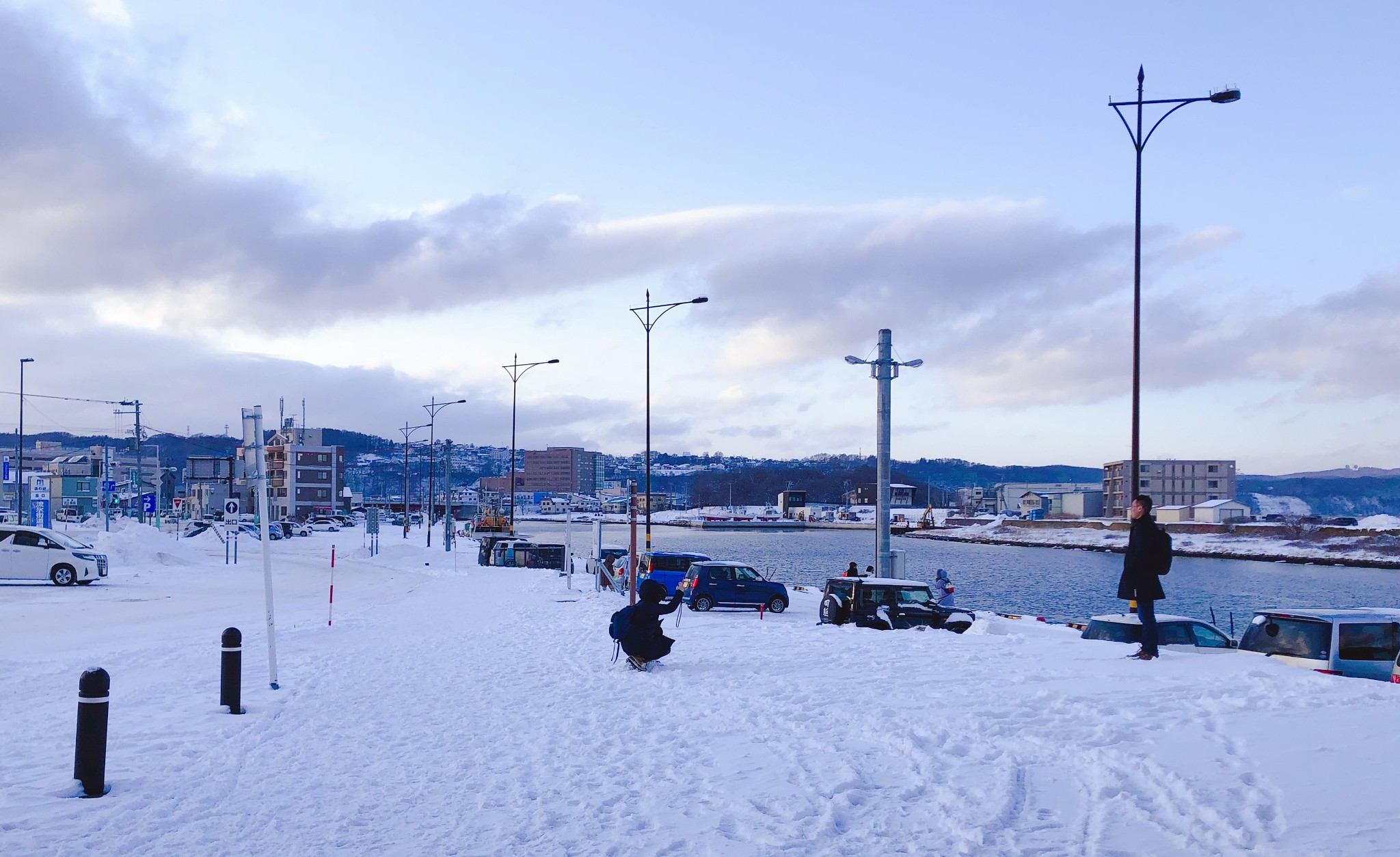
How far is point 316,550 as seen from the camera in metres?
65.2

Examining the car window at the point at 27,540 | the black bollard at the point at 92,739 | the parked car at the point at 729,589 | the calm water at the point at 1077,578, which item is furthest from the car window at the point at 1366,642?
the car window at the point at 27,540

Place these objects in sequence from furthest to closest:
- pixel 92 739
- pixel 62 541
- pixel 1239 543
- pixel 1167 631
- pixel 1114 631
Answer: pixel 1239 543 < pixel 62 541 < pixel 1167 631 < pixel 1114 631 < pixel 92 739

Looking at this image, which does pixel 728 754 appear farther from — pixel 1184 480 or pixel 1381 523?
pixel 1184 480

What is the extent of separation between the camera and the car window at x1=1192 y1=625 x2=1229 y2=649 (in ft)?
54.9

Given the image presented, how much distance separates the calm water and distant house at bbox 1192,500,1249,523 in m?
29.8

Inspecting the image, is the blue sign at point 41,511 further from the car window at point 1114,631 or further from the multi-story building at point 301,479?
the multi-story building at point 301,479

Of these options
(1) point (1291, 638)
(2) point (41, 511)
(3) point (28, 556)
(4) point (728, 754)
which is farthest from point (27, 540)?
(1) point (1291, 638)

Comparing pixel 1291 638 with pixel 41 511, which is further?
pixel 41 511

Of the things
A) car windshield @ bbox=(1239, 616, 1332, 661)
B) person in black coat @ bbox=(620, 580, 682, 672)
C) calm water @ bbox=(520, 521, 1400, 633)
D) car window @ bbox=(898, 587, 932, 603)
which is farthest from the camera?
calm water @ bbox=(520, 521, 1400, 633)

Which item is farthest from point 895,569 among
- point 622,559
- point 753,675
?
point 753,675

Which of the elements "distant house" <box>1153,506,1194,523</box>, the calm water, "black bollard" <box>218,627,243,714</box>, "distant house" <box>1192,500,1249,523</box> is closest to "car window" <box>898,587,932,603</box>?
the calm water

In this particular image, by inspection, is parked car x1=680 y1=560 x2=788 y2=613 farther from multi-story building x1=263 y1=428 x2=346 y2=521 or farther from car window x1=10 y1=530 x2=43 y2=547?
multi-story building x1=263 y1=428 x2=346 y2=521

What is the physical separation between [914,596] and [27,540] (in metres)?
28.1

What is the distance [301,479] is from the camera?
5679 inches
